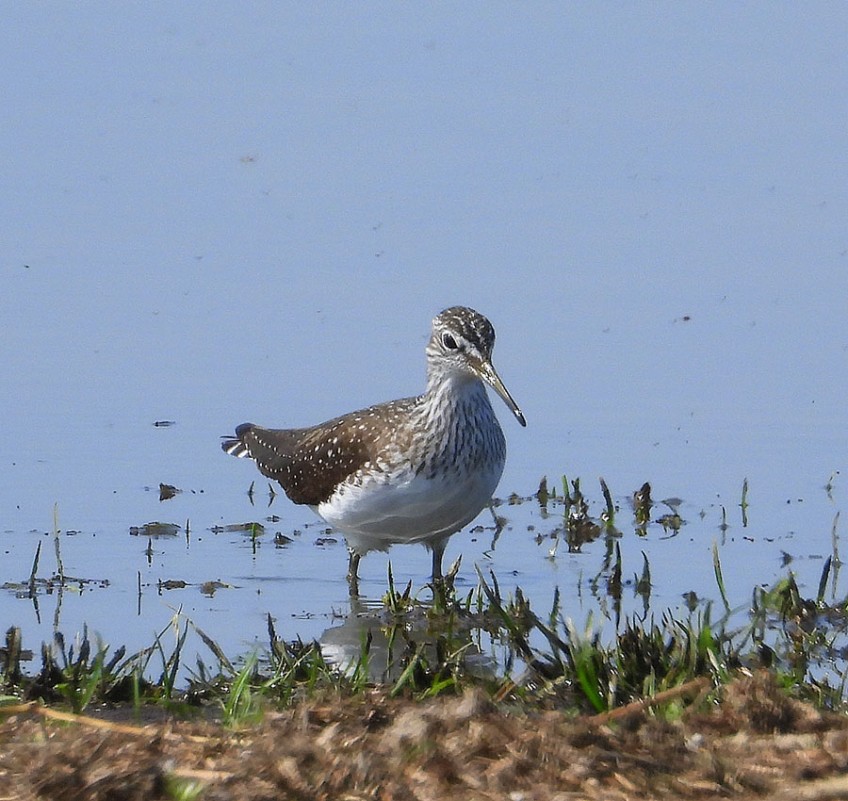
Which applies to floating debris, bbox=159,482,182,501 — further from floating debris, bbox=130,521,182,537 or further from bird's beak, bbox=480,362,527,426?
bird's beak, bbox=480,362,527,426

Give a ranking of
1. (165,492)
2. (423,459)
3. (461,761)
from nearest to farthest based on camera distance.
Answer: (461,761), (423,459), (165,492)

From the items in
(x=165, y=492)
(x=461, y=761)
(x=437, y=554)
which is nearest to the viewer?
(x=461, y=761)

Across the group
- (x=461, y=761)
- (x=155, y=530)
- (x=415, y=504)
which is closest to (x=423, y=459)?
(x=415, y=504)

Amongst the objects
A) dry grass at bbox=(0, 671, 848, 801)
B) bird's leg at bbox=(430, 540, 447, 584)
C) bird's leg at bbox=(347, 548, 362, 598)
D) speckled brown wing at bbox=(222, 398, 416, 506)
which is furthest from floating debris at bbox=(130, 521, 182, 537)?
dry grass at bbox=(0, 671, 848, 801)

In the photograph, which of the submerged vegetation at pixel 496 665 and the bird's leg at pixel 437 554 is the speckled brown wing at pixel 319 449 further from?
the submerged vegetation at pixel 496 665

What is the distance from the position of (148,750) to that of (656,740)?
1358 millimetres

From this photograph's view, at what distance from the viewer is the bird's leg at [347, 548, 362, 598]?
988cm

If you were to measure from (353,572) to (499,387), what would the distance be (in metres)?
1.19

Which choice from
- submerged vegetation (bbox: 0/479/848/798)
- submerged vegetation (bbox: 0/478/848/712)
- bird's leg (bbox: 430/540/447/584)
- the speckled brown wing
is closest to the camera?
submerged vegetation (bbox: 0/479/848/798)

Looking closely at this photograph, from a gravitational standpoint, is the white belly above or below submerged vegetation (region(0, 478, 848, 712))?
above

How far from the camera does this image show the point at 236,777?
5.12 metres

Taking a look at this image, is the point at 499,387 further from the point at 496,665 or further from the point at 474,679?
the point at 474,679

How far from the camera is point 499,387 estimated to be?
1001 centimetres

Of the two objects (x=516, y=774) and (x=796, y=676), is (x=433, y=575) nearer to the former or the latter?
(x=796, y=676)
